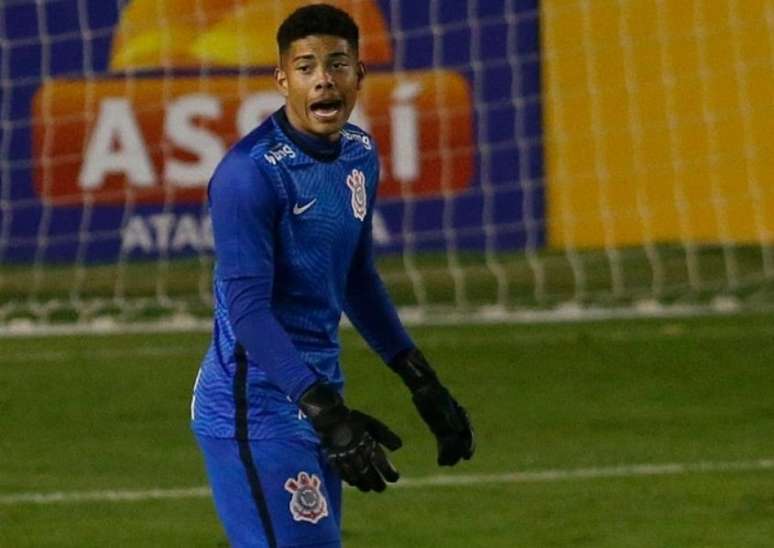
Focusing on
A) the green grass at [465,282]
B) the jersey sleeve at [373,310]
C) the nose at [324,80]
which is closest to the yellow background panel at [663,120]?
the green grass at [465,282]

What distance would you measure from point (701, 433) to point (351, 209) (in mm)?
4052

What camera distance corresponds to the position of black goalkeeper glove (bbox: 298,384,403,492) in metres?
4.09

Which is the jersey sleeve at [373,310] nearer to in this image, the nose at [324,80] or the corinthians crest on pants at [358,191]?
the corinthians crest on pants at [358,191]

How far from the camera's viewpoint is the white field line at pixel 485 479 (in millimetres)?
7160

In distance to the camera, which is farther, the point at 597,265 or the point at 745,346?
the point at 597,265

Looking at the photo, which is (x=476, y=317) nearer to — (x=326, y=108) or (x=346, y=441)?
(x=326, y=108)

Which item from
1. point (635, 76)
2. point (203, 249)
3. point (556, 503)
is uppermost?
point (635, 76)

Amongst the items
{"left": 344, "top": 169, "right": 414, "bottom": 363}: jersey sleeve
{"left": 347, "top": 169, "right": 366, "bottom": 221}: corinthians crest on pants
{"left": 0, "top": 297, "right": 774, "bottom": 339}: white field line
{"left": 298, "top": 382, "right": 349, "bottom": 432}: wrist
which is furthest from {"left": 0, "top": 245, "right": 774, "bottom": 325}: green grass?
{"left": 298, "top": 382, "right": 349, "bottom": 432}: wrist

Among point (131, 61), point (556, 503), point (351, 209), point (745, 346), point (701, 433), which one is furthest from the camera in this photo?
point (131, 61)

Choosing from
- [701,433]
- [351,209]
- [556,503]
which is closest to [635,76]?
[701,433]

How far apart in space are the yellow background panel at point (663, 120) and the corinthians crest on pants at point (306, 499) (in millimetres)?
8197

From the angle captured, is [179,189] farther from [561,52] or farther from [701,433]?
[701,433]

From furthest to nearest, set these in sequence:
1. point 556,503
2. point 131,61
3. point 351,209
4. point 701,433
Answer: point 131,61 → point 701,433 → point 556,503 → point 351,209

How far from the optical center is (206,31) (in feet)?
39.7
